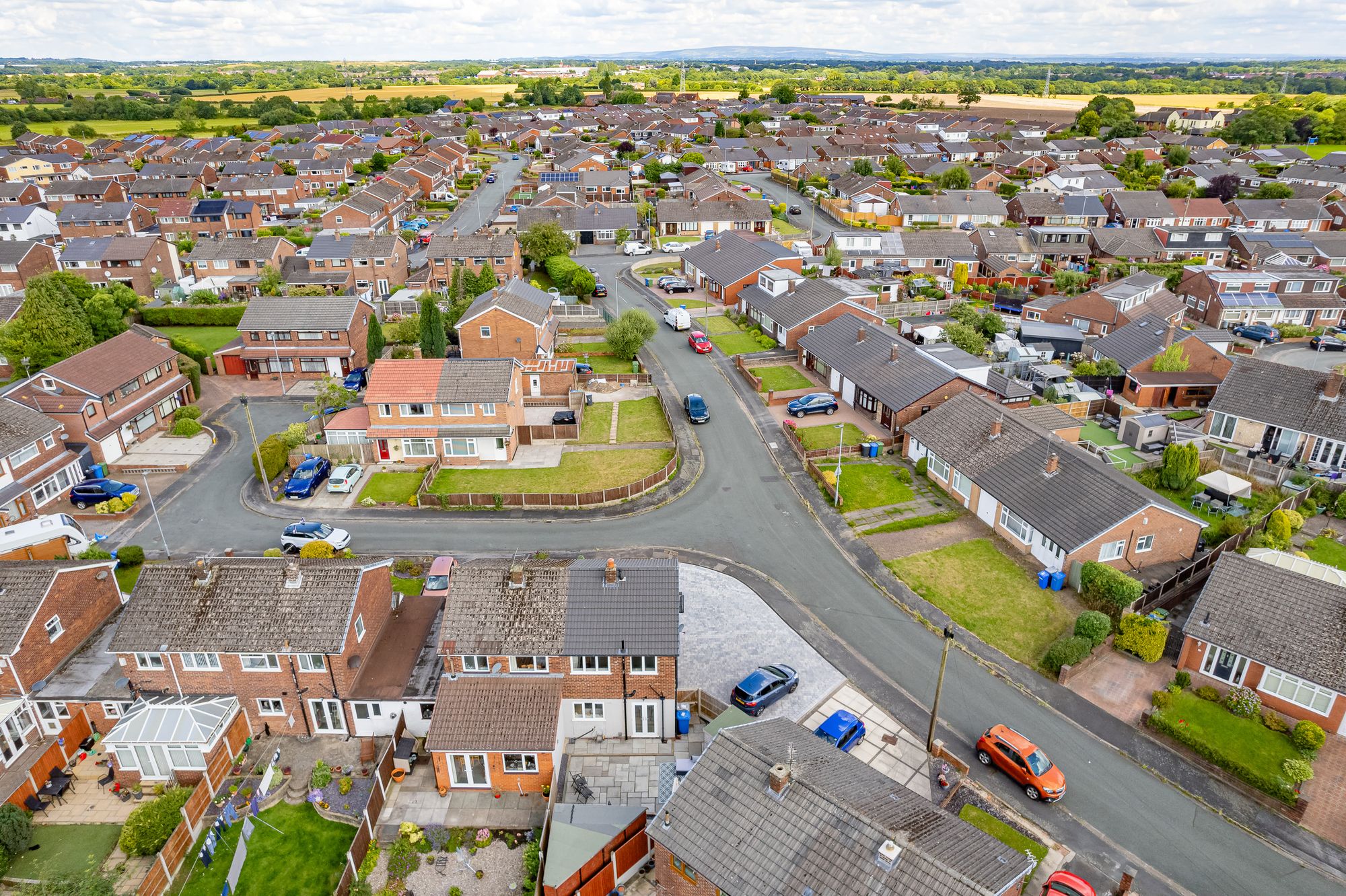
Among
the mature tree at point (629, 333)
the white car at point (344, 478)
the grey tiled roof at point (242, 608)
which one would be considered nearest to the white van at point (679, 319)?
the mature tree at point (629, 333)

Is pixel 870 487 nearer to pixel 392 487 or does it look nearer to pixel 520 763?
pixel 520 763

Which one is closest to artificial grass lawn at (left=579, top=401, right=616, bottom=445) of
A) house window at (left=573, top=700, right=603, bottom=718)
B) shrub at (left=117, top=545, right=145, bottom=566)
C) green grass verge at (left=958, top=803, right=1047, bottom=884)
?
shrub at (left=117, top=545, right=145, bottom=566)

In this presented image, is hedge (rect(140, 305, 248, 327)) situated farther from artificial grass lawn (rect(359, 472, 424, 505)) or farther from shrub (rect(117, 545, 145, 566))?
shrub (rect(117, 545, 145, 566))

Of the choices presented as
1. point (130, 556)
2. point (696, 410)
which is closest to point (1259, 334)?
point (696, 410)

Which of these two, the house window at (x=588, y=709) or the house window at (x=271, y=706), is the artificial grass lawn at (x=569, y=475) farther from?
the house window at (x=271, y=706)

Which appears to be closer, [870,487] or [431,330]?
[870,487]

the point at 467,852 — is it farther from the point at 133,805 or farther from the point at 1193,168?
the point at 1193,168

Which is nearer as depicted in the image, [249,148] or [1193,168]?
[1193,168]

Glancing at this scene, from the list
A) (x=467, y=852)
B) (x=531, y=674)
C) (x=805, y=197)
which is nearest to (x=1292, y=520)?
(x=531, y=674)
